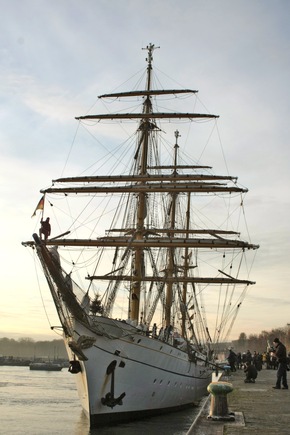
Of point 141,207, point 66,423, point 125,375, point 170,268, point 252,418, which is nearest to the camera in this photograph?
point 252,418

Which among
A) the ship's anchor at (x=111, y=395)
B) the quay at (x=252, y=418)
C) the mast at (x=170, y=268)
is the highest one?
the mast at (x=170, y=268)

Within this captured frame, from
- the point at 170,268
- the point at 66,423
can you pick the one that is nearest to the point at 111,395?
the point at 66,423

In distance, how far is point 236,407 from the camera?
46.4ft

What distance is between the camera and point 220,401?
12.4 m

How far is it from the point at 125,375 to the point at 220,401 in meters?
9.24

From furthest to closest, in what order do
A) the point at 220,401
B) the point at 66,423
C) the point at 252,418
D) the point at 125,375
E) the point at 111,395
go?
the point at 66,423
the point at 125,375
the point at 111,395
the point at 220,401
the point at 252,418

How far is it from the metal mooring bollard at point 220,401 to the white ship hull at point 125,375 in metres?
8.48

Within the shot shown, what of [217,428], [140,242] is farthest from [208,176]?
[217,428]

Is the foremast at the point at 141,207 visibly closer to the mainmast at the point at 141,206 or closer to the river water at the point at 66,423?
the mainmast at the point at 141,206

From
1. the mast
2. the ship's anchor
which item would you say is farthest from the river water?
the mast

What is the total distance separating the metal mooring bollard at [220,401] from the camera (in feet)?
39.3

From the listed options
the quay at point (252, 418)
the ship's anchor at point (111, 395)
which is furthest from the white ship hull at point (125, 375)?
the quay at point (252, 418)

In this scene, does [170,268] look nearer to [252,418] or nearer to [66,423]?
[66,423]

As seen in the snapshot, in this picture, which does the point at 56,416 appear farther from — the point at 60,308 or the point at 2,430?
the point at 60,308
